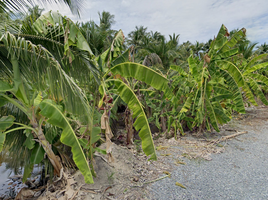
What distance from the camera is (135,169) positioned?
15.5ft

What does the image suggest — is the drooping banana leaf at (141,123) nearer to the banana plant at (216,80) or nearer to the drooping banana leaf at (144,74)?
the drooping banana leaf at (144,74)

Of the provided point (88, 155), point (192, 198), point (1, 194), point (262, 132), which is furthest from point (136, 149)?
point (262, 132)

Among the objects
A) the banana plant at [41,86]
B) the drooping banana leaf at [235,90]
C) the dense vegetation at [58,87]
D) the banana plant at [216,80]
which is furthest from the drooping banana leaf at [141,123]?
the drooping banana leaf at [235,90]

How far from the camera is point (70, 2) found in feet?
13.6

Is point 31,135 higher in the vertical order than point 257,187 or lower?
higher

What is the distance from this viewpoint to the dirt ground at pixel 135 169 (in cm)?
362

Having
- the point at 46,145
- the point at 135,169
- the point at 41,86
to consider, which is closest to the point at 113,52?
the point at 41,86

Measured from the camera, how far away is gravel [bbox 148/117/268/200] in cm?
357

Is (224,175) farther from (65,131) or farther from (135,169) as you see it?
(65,131)

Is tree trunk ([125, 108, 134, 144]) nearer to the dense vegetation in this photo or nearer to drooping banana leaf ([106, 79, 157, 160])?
the dense vegetation

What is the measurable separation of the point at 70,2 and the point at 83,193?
15.3 ft

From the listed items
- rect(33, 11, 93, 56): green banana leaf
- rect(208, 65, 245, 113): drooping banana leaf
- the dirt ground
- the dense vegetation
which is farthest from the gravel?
rect(33, 11, 93, 56): green banana leaf

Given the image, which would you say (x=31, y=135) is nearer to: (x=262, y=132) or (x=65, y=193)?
(x=65, y=193)

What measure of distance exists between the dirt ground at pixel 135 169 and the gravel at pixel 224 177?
26 centimetres
